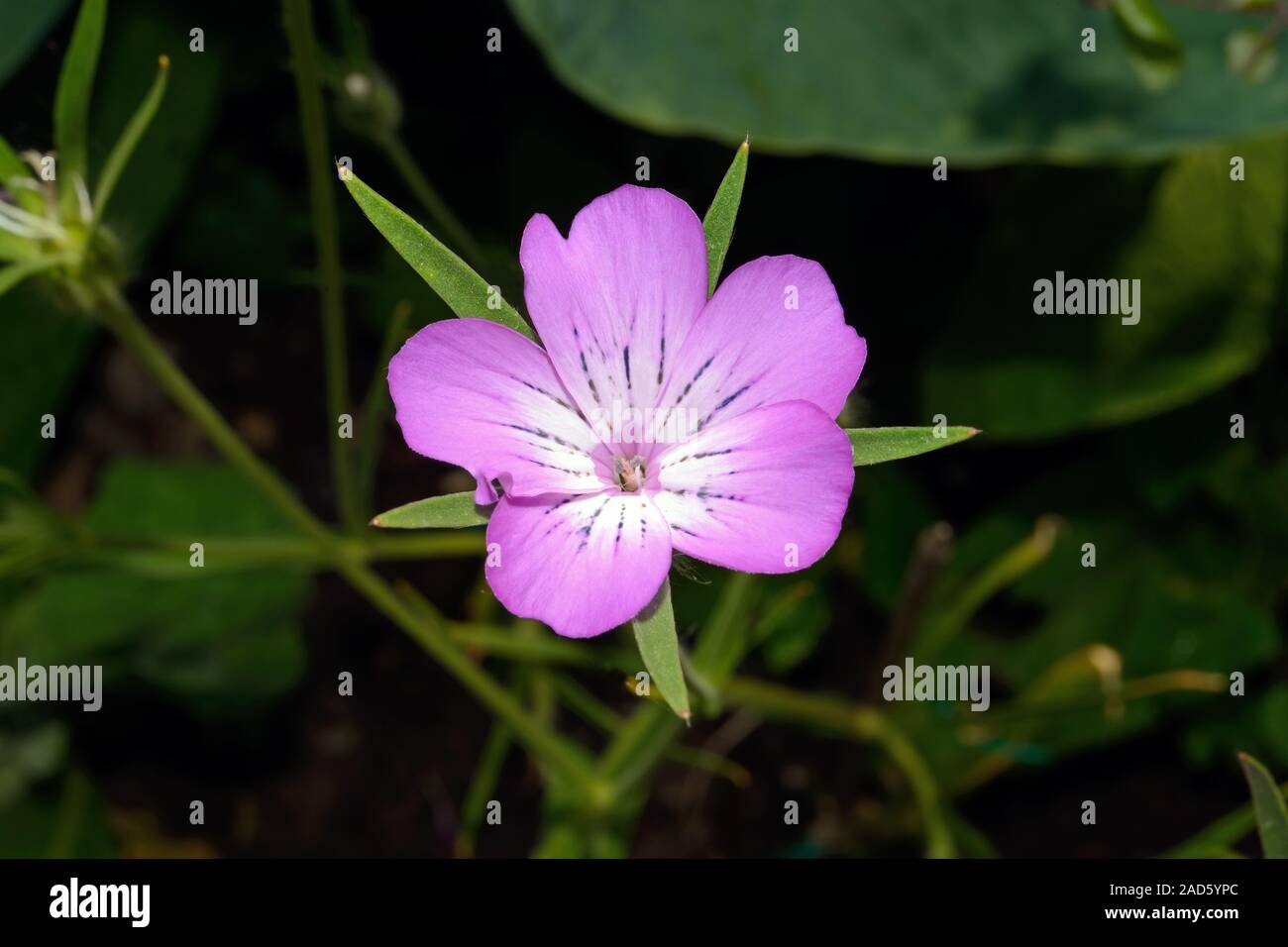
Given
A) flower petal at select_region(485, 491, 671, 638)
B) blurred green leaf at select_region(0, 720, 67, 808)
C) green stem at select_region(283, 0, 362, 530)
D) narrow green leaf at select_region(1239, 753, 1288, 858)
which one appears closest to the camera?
flower petal at select_region(485, 491, 671, 638)

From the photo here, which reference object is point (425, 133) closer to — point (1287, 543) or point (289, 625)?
point (289, 625)

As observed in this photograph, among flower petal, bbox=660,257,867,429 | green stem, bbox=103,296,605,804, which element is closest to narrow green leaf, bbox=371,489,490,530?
flower petal, bbox=660,257,867,429

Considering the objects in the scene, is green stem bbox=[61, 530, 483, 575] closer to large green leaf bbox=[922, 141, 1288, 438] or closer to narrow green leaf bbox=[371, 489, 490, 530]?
narrow green leaf bbox=[371, 489, 490, 530]

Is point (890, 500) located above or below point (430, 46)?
below

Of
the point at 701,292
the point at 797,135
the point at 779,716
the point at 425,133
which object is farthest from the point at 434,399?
the point at 425,133

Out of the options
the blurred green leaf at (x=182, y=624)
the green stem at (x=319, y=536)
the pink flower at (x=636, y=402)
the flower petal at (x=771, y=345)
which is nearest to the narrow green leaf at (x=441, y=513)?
the pink flower at (x=636, y=402)

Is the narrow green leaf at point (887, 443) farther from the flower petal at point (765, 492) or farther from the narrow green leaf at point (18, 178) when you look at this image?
the narrow green leaf at point (18, 178)
